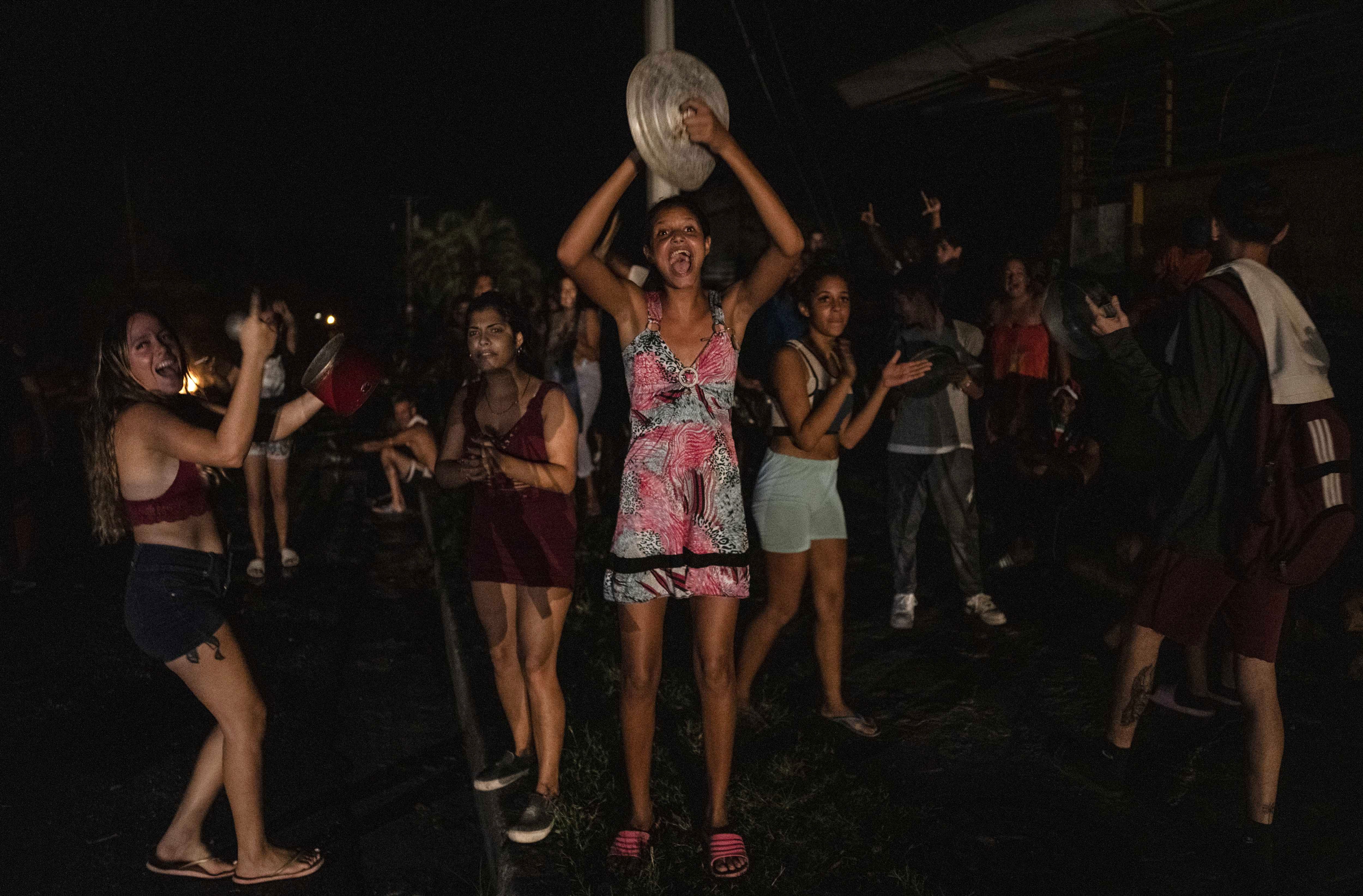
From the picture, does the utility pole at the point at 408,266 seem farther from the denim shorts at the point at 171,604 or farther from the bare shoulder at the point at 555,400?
the denim shorts at the point at 171,604

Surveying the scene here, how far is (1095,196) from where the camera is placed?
870cm

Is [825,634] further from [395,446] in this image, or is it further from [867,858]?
[395,446]

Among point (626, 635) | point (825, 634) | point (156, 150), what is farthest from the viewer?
point (156, 150)

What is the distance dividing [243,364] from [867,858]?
2636 millimetres

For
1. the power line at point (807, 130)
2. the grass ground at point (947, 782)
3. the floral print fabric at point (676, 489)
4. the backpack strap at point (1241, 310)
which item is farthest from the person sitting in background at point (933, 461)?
the power line at point (807, 130)

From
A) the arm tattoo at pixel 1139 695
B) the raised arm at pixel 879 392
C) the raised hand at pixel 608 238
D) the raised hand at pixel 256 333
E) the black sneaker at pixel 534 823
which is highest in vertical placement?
the raised hand at pixel 608 238

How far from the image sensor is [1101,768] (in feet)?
12.7

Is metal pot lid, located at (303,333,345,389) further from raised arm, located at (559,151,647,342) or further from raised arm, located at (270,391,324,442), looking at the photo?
raised arm, located at (559,151,647,342)

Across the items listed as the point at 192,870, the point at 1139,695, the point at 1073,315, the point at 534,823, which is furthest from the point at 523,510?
the point at 1139,695

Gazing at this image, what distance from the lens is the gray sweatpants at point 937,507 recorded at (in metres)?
5.54

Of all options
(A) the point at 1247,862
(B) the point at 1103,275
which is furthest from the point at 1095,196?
(A) the point at 1247,862

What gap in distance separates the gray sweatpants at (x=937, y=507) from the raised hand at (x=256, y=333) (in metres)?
3.52

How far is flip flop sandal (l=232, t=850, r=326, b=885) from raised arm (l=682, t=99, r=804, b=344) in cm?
243

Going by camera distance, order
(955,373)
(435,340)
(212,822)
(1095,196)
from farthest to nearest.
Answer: (435,340), (1095,196), (955,373), (212,822)
